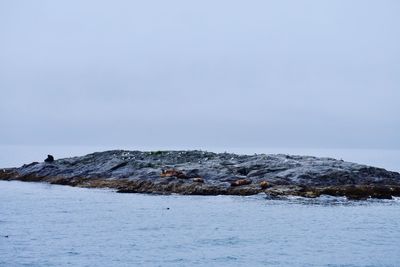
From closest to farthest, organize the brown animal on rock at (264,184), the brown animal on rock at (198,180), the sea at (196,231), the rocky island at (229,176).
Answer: the sea at (196,231)
the brown animal on rock at (264,184)
the rocky island at (229,176)
the brown animal on rock at (198,180)

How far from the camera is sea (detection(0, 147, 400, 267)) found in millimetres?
34719

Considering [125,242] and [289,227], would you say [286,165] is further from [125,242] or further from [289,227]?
[125,242]

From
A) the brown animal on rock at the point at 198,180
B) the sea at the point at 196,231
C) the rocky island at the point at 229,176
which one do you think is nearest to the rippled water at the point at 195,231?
the sea at the point at 196,231

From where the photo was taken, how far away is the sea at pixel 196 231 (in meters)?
34.7

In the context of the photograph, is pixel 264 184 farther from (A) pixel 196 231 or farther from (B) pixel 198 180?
(A) pixel 196 231

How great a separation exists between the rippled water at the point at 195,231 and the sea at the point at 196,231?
7 centimetres

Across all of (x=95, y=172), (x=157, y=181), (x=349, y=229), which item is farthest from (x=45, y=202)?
(x=349, y=229)

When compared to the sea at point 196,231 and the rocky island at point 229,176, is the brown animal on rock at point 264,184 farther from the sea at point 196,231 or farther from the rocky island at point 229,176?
the sea at point 196,231

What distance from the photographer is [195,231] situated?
1731 inches

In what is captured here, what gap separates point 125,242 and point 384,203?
32572 millimetres

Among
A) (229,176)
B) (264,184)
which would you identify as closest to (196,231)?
(264,184)

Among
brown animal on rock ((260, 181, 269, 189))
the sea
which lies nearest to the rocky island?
brown animal on rock ((260, 181, 269, 189))

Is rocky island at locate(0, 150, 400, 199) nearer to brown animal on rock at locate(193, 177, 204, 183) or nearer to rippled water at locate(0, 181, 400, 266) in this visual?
brown animal on rock at locate(193, 177, 204, 183)

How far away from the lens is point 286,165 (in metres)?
73.1
